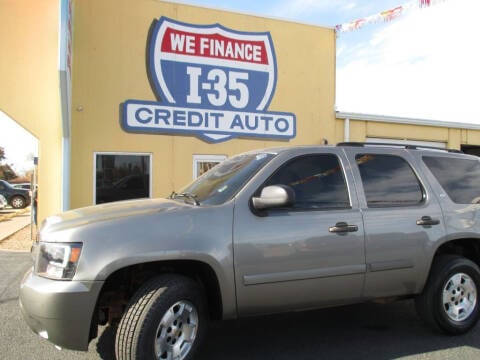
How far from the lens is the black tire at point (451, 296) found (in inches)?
176

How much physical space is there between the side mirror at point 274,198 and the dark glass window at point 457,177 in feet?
6.71

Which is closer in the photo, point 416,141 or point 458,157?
point 458,157

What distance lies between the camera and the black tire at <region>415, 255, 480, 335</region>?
14.7 ft

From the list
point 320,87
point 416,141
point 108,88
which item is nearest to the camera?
point 108,88

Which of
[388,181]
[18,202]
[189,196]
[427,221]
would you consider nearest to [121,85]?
[189,196]

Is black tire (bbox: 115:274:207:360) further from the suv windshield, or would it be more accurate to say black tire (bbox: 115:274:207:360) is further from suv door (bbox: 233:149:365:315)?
the suv windshield

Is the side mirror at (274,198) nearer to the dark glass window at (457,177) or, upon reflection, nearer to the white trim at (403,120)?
the dark glass window at (457,177)

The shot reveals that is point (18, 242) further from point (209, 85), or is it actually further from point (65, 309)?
point (65, 309)

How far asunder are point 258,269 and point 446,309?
221 cm

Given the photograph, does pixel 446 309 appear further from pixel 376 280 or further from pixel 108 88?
pixel 108 88

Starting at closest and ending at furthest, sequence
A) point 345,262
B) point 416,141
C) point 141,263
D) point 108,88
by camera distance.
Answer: point 141,263 < point 345,262 < point 108,88 < point 416,141

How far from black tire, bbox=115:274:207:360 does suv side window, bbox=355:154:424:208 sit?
1898 mm

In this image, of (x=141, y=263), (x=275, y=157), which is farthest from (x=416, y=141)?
(x=141, y=263)

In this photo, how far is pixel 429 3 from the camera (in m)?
10.5
